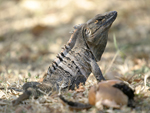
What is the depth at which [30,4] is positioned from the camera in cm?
1494

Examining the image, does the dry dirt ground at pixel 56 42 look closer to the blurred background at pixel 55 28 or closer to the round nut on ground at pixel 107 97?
the blurred background at pixel 55 28

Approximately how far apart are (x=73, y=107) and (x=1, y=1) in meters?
14.9

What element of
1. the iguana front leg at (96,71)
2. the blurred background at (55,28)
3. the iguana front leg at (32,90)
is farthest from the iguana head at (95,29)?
the blurred background at (55,28)

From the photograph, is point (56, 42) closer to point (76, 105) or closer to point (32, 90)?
point (32, 90)

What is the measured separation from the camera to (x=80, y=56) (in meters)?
4.45

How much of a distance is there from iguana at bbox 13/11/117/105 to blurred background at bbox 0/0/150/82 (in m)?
2.89

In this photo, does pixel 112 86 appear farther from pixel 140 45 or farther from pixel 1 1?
pixel 1 1

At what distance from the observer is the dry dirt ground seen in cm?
371

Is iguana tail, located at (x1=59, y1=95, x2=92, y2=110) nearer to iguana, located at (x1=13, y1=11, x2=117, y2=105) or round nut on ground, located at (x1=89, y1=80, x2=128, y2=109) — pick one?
round nut on ground, located at (x1=89, y1=80, x2=128, y2=109)

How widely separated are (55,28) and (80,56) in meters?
8.65

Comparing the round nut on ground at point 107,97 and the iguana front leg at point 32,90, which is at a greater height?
the iguana front leg at point 32,90

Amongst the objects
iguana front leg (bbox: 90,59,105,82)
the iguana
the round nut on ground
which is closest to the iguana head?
the iguana

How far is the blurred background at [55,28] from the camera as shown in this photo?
873 centimetres

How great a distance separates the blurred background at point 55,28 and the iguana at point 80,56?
9.47 feet
